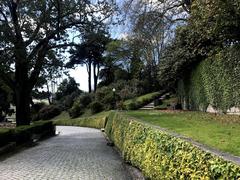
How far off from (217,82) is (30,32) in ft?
43.7

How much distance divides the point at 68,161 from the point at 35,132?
13.3 metres

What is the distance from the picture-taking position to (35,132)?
27.9 meters

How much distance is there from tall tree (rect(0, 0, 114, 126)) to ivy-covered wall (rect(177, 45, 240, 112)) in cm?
821

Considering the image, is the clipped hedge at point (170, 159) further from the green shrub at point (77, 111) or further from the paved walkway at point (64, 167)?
the green shrub at point (77, 111)

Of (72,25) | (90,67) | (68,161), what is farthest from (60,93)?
(68,161)

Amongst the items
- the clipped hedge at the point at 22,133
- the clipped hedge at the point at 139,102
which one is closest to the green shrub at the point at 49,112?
the clipped hedge at the point at 139,102

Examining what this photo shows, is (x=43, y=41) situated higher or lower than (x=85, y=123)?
higher

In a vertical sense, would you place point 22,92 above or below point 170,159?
above

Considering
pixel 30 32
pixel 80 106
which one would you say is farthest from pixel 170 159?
pixel 80 106

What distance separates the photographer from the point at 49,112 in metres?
71.6

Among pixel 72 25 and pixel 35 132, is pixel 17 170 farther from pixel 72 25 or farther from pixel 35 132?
pixel 72 25

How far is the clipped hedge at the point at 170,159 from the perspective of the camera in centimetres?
491

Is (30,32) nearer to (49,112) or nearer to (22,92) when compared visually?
(22,92)

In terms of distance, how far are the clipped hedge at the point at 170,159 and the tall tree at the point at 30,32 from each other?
→ 16.3 metres
